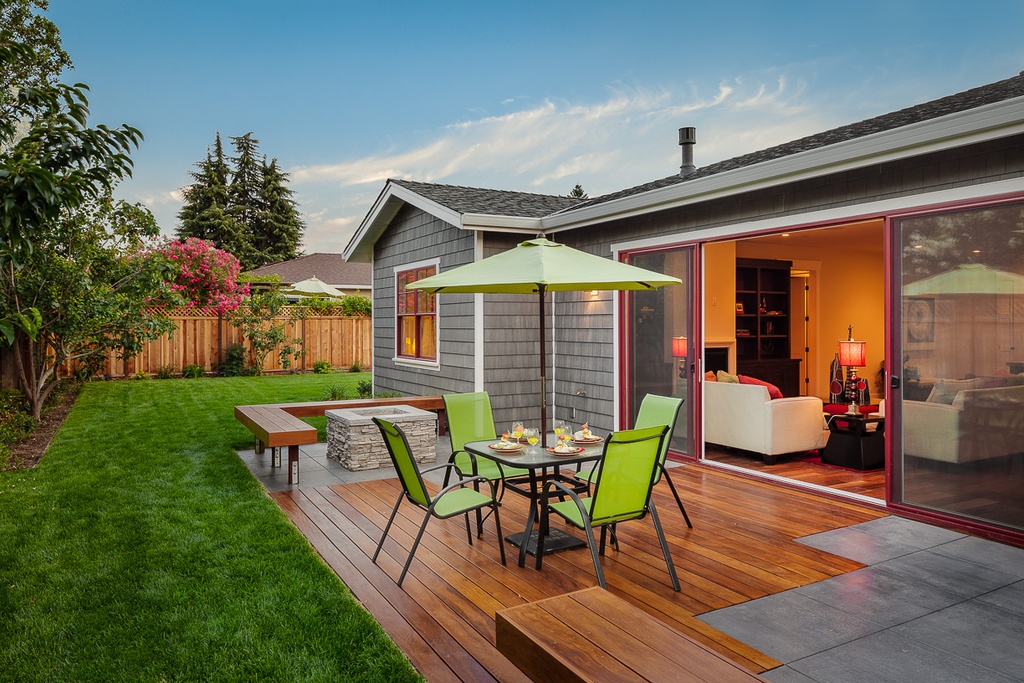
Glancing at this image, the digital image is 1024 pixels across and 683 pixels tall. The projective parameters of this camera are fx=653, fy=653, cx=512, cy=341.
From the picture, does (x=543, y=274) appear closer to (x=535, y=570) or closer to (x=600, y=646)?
(x=535, y=570)

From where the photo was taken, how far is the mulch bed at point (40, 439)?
6.71 m

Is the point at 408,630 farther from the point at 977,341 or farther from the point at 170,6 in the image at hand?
the point at 170,6

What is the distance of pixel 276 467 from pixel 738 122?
43.0 ft

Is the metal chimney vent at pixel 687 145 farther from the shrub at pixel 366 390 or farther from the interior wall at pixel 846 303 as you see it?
the shrub at pixel 366 390

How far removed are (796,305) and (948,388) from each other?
711cm

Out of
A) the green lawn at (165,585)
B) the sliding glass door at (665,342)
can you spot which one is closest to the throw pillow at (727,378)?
the sliding glass door at (665,342)

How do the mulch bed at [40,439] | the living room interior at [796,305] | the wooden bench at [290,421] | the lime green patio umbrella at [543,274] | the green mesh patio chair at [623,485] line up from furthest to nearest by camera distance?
the living room interior at [796,305] < the mulch bed at [40,439] < the wooden bench at [290,421] < the lime green patio umbrella at [543,274] < the green mesh patio chair at [623,485]

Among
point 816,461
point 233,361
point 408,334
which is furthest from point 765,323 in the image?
point 233,361

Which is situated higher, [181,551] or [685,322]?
→ [685,322]

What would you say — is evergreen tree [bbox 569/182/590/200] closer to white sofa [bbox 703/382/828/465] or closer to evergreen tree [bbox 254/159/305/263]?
evergreen tree [bbox 254/159/305/263]

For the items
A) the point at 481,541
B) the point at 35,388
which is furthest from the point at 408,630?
the point at 35,388

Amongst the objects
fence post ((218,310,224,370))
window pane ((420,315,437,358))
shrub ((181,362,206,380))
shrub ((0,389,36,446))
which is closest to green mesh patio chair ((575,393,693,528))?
window pane ((420,315,437,358))

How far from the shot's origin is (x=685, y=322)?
655 centimetres

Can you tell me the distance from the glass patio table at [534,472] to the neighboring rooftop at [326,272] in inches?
766
